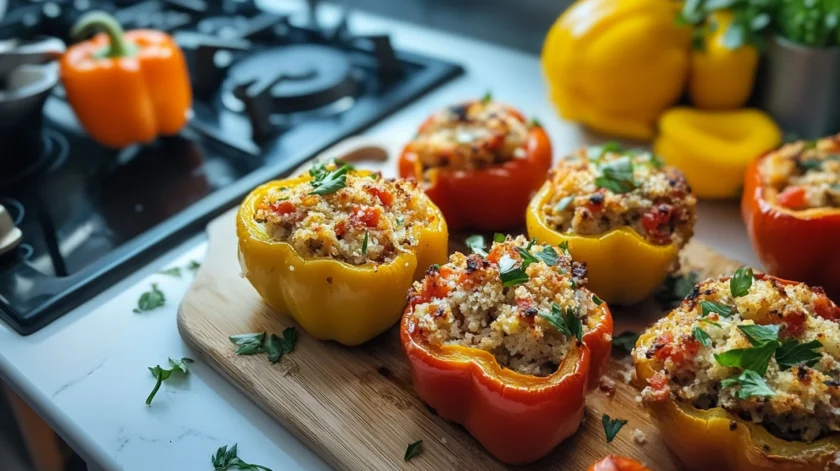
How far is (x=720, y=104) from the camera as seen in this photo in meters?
2.09

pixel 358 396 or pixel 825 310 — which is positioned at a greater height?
pixel 825 310

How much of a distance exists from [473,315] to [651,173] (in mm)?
607

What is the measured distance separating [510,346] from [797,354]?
0.47 metres

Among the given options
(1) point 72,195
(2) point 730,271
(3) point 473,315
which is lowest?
(1) point 72,195

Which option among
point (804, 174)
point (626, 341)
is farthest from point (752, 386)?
point (804, 174)

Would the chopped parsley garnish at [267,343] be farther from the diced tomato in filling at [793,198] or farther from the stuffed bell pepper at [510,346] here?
the diced tomato in filling at [793,198]

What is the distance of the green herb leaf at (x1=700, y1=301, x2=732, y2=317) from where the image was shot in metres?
1.34

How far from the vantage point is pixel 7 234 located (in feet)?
5.70

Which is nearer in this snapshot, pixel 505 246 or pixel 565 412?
pixel 565 412

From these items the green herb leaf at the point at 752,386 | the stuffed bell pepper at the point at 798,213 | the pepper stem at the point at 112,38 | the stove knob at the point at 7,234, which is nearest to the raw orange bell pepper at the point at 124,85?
the pepper stem at the point at 112,38

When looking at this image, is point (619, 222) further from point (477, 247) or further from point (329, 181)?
point (329, 181)

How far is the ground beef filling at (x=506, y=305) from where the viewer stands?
4.31 ft

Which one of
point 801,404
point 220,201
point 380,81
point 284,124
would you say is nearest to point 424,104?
point 380,81

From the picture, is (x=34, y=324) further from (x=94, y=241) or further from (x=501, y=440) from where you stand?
(x=501, y=440)
